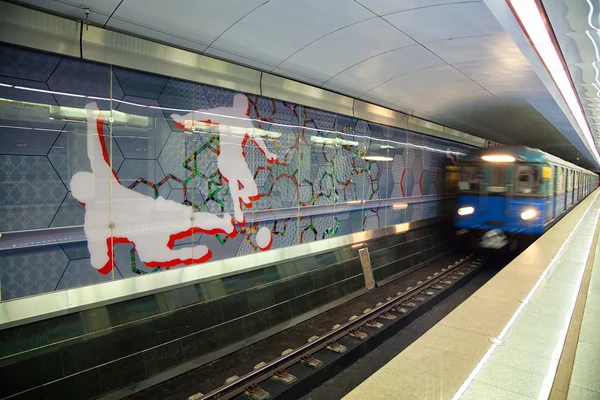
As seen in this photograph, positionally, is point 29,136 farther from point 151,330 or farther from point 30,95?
point 151,330

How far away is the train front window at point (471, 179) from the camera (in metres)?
10.4

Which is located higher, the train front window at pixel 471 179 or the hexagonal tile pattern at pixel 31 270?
the train front window at pixel 471 179

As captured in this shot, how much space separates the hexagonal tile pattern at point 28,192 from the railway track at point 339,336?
2.41 metres

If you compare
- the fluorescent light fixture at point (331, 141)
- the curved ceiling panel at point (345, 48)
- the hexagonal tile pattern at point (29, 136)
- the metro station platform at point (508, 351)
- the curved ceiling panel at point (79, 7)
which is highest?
the curved ceiling panel at point (345, 48)

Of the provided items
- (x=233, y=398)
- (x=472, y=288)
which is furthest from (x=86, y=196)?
(x=472, y=288)

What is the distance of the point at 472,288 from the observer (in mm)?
8617

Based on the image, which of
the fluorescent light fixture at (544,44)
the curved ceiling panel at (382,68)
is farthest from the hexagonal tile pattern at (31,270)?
the fluorescent light fixture at (544,44)

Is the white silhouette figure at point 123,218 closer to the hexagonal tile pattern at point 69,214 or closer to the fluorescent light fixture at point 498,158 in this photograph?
the hexagonal tile pattern at point 69,214

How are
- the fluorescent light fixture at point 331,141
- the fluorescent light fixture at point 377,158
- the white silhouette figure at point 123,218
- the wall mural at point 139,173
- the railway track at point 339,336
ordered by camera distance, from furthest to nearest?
the fluorescent light fixture at point 377,158, the fluorescent light fixture at point 331,141, the railway track at point 339,336, the white silhouette figure at point 123,218, the wall mural at point 139,173

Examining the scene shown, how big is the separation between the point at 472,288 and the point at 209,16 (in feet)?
26.4

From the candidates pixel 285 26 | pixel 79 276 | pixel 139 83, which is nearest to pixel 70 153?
pixel 139 83

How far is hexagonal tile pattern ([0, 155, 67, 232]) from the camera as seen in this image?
11.0 ft

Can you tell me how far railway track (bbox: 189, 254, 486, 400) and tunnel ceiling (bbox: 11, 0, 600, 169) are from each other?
156 inches

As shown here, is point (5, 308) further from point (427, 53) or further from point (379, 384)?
point (427, 53)
